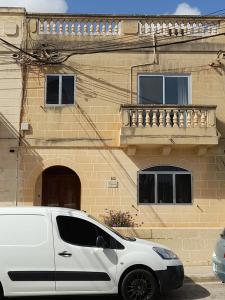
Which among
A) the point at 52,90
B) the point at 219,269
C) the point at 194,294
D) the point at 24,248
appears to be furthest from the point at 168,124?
the point at 24,248

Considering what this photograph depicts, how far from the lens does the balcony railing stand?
1555cm

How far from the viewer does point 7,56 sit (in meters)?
16.6

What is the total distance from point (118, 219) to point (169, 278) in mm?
6269

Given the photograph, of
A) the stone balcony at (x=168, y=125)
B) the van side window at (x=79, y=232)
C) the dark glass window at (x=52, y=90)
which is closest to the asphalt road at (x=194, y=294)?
the van side window at (x=79, y=232)

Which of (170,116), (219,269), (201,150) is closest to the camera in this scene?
(219,269)

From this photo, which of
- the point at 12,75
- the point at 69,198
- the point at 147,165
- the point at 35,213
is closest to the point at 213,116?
the point at 147,165

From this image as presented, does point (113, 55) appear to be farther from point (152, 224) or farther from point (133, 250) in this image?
point (133, 250)

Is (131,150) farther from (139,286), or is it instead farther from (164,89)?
(139,286)

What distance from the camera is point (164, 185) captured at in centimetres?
1650

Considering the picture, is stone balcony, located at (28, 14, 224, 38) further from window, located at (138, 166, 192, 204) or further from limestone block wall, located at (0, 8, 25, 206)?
window, located at (138, 166, 192, 204)

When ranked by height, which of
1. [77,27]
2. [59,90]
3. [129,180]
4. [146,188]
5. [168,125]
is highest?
[77,27]

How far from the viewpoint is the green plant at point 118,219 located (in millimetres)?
15058

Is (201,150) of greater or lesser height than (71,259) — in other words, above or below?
above

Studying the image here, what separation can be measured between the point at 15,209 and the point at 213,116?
867 cm
